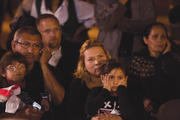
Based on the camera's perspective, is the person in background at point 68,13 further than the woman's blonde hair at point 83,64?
Yes

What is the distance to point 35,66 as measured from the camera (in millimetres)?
1042

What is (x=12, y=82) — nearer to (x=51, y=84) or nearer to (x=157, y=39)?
(x=51, y=84)

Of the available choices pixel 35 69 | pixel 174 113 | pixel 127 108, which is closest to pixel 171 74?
pixel 174 113

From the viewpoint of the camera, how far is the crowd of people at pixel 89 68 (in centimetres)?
96

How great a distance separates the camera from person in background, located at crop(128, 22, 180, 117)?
104 cm

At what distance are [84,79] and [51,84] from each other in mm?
132

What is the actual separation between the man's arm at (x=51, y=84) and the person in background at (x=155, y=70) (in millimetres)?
280

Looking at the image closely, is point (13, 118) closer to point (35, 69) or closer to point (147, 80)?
point (35, 69)

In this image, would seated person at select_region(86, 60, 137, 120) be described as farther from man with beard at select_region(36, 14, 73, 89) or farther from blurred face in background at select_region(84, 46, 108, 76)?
man with beard at select_region(36, 14, 73, 89)

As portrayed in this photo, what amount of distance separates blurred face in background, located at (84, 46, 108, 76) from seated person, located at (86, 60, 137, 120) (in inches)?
2.1

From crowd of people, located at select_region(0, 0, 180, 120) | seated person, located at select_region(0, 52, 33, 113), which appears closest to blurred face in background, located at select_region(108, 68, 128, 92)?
crowd of people, located at select_region(0, 0, 180, 120)

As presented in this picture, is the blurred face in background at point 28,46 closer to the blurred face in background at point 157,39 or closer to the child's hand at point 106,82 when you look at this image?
the child's hand at point 106,82

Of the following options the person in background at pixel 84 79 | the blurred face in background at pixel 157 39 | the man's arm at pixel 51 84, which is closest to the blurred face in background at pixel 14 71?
the man's arm at pixel 51 84

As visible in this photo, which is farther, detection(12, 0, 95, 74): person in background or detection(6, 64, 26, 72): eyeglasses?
detection(12, 0, 95, 74): person in background
